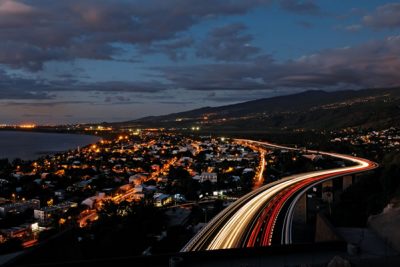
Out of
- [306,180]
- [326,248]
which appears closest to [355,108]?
[306,180]

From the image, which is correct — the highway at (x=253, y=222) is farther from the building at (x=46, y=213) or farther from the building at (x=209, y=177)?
the building at (x=209, y=177)

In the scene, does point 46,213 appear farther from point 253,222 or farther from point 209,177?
point 209,177

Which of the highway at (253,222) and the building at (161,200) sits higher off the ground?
the highway at (253,222)

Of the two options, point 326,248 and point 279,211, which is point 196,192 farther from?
point 326,248

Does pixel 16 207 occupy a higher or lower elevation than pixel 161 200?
higher

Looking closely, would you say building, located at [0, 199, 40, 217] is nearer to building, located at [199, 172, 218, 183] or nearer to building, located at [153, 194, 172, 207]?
building, located at [153, 194, 172, 207]

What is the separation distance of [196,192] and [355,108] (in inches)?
5415

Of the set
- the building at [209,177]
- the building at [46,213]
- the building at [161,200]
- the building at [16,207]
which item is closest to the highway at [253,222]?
the building at [161,200]

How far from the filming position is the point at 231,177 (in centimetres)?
4706

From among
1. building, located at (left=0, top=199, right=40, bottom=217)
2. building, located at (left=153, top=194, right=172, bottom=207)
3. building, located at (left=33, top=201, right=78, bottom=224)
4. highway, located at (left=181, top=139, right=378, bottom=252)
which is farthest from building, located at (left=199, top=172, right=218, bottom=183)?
building, located at (left=0, top=199, right=40, bottom=217)

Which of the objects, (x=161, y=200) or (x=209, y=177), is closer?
(x=161, y=200)

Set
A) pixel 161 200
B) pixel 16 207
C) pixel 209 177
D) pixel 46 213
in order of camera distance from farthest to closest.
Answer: pixel 209 177 < pixel 161 200 < pixel 16 207 < pixel 46 213

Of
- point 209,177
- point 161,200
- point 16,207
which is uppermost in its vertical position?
point 16,207

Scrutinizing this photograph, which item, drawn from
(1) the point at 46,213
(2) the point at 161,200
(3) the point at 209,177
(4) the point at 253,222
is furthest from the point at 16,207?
(3) the point at 209,177
